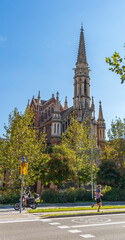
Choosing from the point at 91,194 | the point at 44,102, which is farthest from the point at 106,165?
the point at 44,102

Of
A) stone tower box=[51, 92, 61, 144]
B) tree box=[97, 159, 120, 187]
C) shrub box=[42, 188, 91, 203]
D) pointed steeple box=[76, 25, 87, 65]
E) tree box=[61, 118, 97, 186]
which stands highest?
pointed steeple box=[76, 25, 87, 65]

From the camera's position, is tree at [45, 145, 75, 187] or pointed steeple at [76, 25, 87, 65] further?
pointed steeple at [76, 25, 87, 65]

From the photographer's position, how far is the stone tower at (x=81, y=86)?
5125cm

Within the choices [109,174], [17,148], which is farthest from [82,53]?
[17,148]

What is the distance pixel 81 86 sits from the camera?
2164 inches

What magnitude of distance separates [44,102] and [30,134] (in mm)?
50949

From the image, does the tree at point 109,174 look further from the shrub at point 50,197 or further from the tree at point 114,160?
the shrub at point 50,197

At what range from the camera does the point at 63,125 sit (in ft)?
175

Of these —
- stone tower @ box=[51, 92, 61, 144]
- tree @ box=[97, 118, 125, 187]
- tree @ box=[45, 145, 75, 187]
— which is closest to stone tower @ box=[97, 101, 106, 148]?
stone tower @ box=[51, 92, 61, 144]

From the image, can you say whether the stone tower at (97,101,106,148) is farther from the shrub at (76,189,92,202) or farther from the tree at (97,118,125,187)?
the shrub at (76,189,92,202)

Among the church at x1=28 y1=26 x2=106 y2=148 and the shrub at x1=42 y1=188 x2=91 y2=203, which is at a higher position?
the church at x1=28 y1=26 x2=106 y2=148

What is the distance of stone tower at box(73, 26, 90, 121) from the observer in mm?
51250

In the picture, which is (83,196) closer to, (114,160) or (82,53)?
(114,160)

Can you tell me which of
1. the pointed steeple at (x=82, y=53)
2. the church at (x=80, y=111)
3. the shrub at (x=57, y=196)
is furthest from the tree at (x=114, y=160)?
the pointed steeple at (x=82, y=53)
